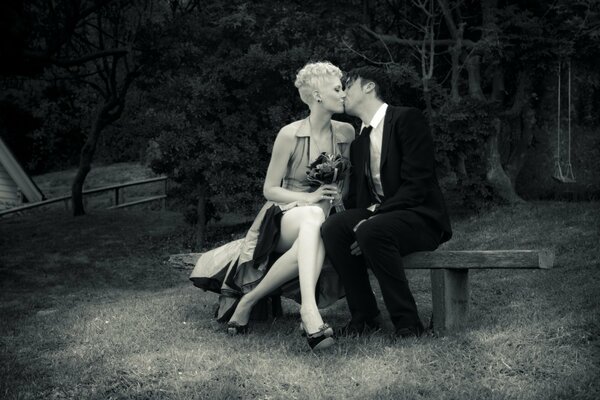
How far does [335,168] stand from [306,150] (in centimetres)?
40

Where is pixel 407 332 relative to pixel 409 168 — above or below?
below

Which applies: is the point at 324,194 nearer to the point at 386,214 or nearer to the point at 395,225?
the point at 386,214

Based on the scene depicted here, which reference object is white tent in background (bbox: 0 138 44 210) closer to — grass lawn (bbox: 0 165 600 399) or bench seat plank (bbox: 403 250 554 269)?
grass lawn (bbox: 0 165 600 399)

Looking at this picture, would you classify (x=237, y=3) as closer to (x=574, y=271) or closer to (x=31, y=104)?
(x=574, y=271)

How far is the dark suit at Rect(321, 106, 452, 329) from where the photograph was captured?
530 centimetres

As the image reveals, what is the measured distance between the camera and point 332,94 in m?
6.02

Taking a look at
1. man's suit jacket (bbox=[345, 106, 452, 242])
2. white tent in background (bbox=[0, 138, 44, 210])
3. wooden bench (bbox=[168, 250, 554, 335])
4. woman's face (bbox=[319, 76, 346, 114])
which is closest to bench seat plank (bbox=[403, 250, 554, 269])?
wooden bench (bbox=[168, 250, 554, 335])

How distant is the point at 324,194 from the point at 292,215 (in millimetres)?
349

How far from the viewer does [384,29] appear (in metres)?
15.9

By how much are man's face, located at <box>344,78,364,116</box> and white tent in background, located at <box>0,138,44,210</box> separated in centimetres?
2032

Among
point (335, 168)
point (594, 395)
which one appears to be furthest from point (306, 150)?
point (594, 395)

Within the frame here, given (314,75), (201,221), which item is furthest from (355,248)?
(201,221)

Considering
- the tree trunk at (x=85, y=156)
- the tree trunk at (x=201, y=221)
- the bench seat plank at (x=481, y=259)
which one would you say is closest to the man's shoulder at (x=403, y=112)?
the bench seat plank at (x=481, y=259)

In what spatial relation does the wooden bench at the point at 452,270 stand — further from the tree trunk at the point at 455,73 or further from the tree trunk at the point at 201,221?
→ the tree trunk at the point at 201,221
